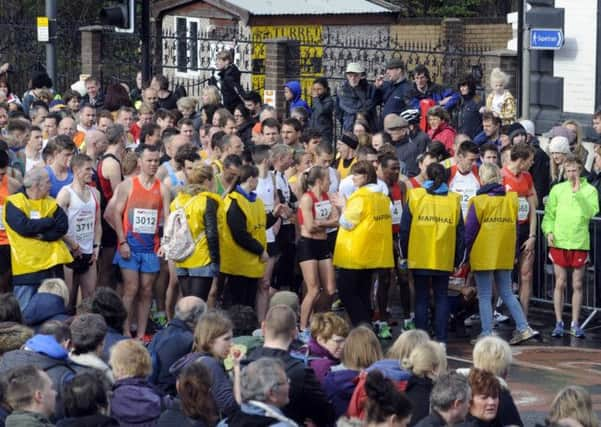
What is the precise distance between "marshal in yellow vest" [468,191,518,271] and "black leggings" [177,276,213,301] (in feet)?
8.22

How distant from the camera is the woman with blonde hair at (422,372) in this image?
27.8 ft

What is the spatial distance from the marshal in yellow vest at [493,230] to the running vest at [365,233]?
0.87 metres

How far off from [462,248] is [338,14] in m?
27.4

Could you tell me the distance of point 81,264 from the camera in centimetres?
1346

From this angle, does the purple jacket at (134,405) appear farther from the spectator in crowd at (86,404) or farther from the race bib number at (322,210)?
the race bib number at (322,210)

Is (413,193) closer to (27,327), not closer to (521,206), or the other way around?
(521,206)

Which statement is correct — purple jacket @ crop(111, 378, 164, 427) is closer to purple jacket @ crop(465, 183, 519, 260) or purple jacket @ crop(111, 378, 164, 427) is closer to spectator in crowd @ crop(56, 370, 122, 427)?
spectator in crowd @ crop(56, 370, 122, 427)

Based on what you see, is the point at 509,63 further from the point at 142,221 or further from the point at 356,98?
the point at 142,221

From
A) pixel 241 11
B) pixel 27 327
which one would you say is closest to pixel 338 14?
pixel 241 11

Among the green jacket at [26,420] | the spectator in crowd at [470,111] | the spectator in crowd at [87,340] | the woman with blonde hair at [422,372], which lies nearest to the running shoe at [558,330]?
the spectator in crowd at [470,111]

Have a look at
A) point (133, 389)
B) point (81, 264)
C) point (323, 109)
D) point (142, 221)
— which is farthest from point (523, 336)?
point (323, 109)

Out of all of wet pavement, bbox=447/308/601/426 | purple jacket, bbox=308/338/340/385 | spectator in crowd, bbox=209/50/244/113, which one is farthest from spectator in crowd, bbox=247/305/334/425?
spectator in crowd, bbox=209/50/244/113

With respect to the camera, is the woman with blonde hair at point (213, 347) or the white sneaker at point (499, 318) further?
the white sneaker at point (499, 318)

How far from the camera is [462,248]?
1346cm
